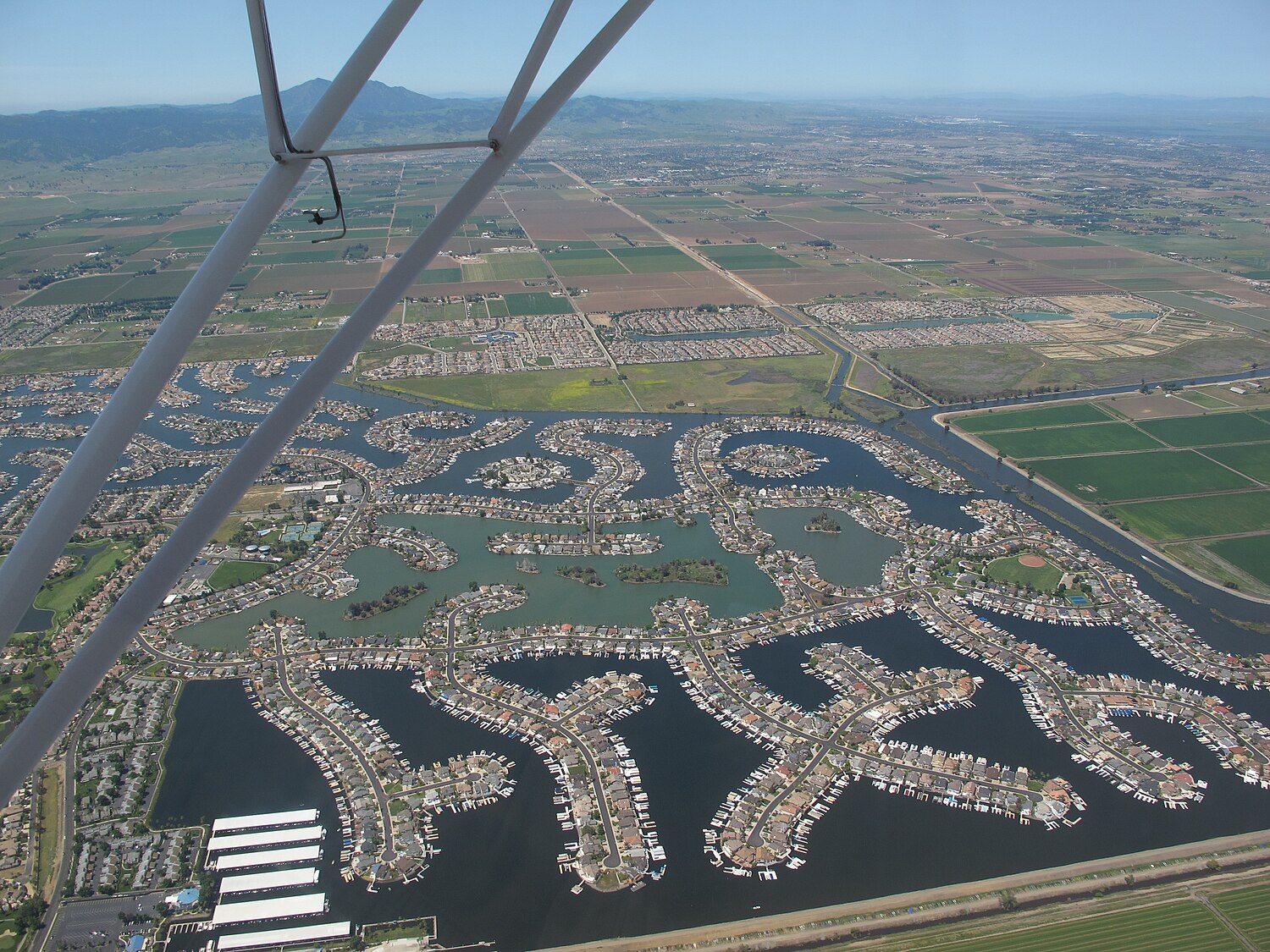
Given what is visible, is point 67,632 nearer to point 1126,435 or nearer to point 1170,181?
point 1126,435

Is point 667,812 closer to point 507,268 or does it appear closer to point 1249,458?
point 1249,458

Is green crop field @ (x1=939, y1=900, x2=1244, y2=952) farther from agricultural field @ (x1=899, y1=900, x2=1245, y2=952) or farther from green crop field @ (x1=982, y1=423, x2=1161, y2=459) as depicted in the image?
green crop field @ (x1=982, y1=423, x2=1161, y2=459)

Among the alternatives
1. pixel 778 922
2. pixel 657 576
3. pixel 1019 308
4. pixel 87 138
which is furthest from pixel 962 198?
pixel 87 138

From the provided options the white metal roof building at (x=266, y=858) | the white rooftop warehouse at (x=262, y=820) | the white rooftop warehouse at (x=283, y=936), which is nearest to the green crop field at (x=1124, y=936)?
the white rooftop warehouse at (x=283, y=936)

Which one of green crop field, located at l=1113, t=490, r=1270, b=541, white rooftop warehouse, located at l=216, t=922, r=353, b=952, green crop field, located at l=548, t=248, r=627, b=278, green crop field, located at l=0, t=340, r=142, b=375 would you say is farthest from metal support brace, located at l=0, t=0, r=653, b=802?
green crop field, located at l=548, t=248, r=627, b=278

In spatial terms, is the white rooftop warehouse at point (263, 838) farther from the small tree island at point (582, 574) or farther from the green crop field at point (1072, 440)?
the green crop field at point (1072, 440)

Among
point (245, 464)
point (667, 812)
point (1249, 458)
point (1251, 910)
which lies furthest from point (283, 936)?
point (1249, 458)
